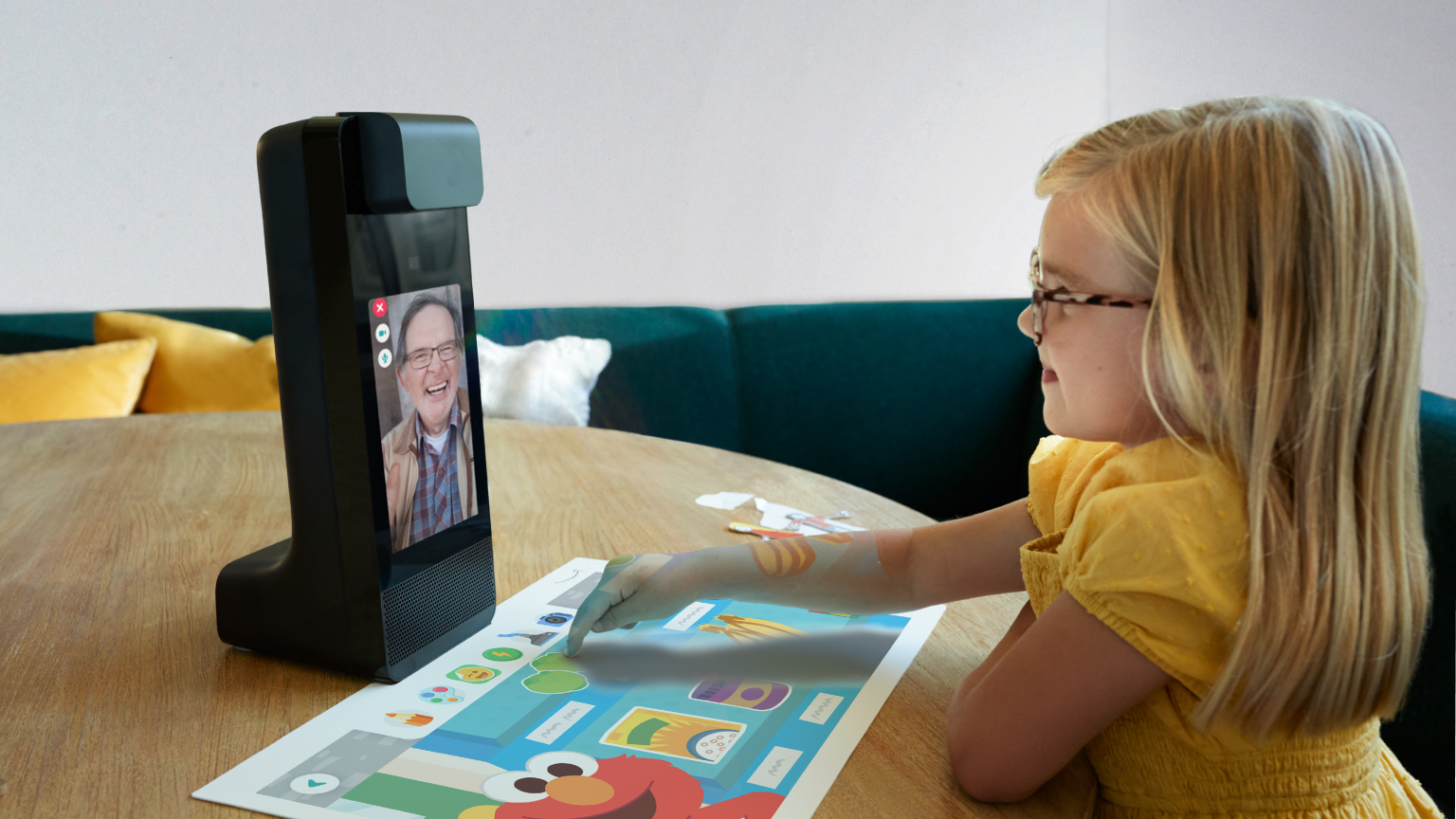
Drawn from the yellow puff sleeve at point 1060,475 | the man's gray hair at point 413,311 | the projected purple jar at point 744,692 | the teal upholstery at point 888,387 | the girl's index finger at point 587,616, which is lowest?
the teal upholstery at point 888,387

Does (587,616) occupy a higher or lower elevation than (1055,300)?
lower

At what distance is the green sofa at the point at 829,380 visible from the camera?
2547mm

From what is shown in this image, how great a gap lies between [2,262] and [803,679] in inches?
111

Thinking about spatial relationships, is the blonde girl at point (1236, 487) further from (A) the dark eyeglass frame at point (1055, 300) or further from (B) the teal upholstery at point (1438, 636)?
(B) the teal upholstery at point (1438, 636)

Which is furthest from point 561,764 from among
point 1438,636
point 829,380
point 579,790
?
point 829,380

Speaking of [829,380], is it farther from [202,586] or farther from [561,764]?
[561,764]

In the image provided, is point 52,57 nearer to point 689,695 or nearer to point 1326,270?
point 689,695

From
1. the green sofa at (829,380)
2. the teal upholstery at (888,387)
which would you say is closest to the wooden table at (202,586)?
the green sofa at (829,380)

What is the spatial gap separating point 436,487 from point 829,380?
1.88 metres

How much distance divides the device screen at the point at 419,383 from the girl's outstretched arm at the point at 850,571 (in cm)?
14

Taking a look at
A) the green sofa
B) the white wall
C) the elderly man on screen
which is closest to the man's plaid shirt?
the elderly man on screen

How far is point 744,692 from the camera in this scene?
26.6 inches

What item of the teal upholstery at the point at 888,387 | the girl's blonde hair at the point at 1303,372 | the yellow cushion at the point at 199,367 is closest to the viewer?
the girl's blonde hair at the point at 1303,372

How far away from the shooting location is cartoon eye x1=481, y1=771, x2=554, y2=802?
55cm
